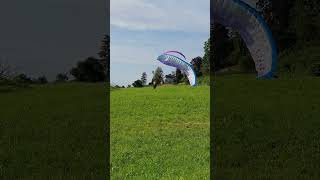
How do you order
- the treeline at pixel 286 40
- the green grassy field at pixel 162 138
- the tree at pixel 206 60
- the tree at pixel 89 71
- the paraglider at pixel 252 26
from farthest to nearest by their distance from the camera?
the tree at pixel 206 60 < the treeline at pixel 286 40 < the tree at pixel 89 71 < the paraglider at pixel 252 26 < the green grassy field at pixel 162 138

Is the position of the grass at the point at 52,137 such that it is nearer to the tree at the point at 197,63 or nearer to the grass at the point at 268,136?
the grass at the point at 268,136

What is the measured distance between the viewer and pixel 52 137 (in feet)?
42.0

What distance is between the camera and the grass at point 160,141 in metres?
8.95

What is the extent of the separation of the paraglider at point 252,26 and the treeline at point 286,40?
20668 mm

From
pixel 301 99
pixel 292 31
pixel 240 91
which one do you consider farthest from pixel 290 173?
pixel 292 31

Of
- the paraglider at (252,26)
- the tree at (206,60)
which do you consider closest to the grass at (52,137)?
the paraglider at (252,26)

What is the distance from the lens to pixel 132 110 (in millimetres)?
19406

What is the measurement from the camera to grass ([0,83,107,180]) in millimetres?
9195

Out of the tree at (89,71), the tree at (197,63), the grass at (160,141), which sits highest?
the tree at (197,63)

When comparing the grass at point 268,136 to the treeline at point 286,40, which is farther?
the treeline at point 286,40

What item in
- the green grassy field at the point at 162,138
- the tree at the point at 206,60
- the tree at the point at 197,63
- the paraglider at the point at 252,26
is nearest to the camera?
the green grassy field at the point at 162,138

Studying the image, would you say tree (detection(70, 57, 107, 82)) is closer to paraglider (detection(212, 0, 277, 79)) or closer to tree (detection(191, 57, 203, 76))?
paraglider (detection(212, 0, 277, 79))

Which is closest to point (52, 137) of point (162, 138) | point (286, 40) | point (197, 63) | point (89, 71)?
point (162, 138)

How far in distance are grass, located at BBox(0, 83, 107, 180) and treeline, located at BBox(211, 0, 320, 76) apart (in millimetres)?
19699
